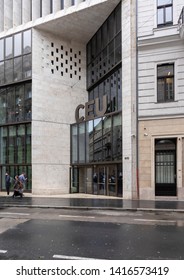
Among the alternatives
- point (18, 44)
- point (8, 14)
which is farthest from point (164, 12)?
point (8, 14)

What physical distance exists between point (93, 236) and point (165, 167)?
1095cm

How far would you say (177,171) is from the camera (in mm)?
17750

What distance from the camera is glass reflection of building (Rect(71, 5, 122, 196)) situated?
20333 millimetres

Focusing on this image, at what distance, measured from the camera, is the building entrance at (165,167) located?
18219 mm

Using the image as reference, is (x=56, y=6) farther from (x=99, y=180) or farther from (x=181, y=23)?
(x=99, y=180)

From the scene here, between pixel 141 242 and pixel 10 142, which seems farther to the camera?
pixel 10 142

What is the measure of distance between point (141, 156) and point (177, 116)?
326 cm

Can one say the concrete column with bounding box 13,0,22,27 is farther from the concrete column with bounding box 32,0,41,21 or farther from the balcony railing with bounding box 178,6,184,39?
the balcony railing with bounding box 178,6,184,39

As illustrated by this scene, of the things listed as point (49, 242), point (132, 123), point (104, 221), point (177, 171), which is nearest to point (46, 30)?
→ point (132, 123)

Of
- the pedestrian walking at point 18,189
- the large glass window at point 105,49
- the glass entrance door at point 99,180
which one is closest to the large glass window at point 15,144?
the pedestrian walking at point 18,189

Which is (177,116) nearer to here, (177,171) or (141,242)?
(177,171)

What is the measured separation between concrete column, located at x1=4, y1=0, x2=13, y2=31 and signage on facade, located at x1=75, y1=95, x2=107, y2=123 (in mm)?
9579

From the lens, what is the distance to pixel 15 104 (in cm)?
2575

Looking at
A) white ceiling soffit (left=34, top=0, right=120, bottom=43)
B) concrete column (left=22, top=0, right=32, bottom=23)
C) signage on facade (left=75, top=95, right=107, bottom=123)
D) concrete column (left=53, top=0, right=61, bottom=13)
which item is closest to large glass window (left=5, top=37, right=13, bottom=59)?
concrete column (left=22, top=0, right=32, bottom=23)
